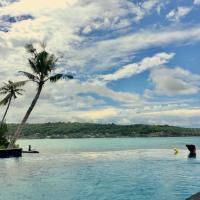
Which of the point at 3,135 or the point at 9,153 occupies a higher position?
the point at 3,135

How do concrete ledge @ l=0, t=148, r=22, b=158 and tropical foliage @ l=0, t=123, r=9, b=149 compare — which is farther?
tropical foliage @ l=0, t=123, r=9, b=149

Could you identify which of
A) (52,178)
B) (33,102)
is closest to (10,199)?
(52,178)

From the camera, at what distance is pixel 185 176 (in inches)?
1655

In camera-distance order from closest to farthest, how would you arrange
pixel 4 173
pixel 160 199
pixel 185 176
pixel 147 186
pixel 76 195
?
pixel 160 199, pixel 76 195, pixel 147 186, pixel 185 176, pixel 4 173

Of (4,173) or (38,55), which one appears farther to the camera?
(38,55)

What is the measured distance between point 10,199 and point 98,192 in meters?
6.56

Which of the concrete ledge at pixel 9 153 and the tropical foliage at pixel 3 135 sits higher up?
the tropical foliage at pixel 3 135

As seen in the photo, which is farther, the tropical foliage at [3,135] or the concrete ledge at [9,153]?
the tropical foliage at [3,135]

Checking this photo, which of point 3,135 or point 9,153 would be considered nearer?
point 9,153

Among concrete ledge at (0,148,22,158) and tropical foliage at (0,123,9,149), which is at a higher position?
tropical foliage at (0,123,9,149)

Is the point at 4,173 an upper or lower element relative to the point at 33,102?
lower

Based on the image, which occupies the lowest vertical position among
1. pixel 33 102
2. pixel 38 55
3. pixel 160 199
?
pixel 160 199

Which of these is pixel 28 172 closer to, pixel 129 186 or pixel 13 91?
pixel 129 186

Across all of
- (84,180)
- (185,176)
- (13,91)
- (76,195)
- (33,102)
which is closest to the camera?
(76,195)
